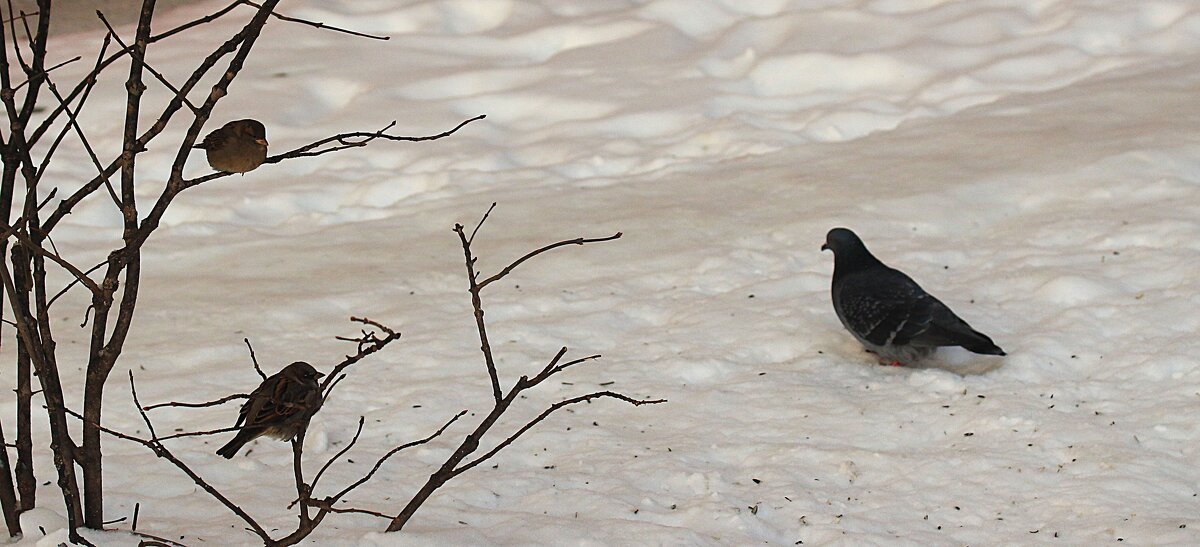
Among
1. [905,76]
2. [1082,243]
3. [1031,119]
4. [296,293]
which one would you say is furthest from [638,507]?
[905,76]

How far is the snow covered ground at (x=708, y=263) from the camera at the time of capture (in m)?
2.95

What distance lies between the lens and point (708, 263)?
183 inches

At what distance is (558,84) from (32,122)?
9.35 ft

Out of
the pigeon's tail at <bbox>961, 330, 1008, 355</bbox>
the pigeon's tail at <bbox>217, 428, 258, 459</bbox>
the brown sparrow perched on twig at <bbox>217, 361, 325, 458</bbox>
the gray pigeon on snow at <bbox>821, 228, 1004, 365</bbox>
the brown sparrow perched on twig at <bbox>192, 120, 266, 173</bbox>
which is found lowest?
the pigeon's tail at <bbox>961, 330, 1008, 355</bbox>

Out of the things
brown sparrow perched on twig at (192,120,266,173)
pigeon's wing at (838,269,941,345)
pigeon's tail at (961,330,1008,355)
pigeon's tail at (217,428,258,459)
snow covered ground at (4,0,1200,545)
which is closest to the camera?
brown sparrow perched on twig at (192,120,266,173)

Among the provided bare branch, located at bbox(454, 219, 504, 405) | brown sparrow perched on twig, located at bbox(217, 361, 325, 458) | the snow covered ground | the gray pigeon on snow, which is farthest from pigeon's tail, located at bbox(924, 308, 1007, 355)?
brown sparrow perched on twig, located at bbox(217, 361, 325, 458)

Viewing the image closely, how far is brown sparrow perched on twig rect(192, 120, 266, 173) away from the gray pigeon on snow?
2190 mm

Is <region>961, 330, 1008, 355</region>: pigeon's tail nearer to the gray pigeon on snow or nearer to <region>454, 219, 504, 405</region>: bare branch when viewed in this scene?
the gray pigeon on snow

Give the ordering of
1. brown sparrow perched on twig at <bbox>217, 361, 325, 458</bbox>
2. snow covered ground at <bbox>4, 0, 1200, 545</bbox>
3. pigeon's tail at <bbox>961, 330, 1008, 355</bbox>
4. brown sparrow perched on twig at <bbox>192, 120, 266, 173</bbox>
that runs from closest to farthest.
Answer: brown sparrow perched on twig at <bbox>192, 120, 266, 173</bbox> → brown sparrow perched on twig at <bbox>217, 361, 325, 458</bbox> → snow covered ground at <bbox>4, 0, 1200, 545</bbox> → pigeon's tail at <bbox>961, 330, 1008, 355</bbox>

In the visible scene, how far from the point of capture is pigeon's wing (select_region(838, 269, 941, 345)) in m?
3.68

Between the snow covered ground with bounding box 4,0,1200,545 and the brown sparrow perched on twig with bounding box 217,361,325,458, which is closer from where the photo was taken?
the brown sparrow perched on twig with bounding box 217,361,325,458

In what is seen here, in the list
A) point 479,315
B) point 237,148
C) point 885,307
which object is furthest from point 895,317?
point 237,148

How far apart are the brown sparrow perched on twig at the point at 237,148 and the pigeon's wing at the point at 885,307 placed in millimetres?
2187

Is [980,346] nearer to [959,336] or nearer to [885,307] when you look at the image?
[959,336]
